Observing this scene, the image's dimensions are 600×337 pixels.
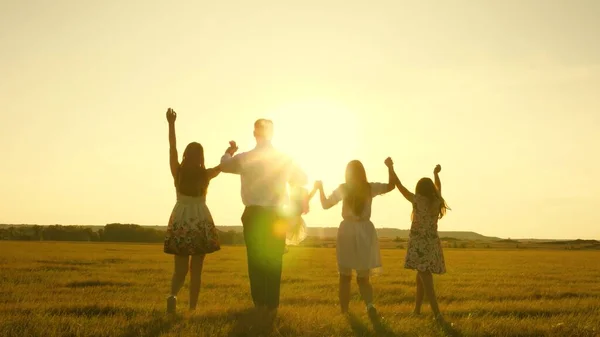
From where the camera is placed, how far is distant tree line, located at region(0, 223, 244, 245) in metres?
90.0

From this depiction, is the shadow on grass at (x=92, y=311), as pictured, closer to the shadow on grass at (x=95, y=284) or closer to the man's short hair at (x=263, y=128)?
the man's short hair at (x=263, y=128)

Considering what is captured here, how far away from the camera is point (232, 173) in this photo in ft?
27.3

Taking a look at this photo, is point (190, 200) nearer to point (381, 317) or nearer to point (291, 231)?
point (291, 231)

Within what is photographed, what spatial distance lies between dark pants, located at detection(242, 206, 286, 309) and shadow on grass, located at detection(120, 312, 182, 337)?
1112mm

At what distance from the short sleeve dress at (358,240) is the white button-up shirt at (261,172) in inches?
53.5

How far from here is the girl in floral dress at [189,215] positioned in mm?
8438

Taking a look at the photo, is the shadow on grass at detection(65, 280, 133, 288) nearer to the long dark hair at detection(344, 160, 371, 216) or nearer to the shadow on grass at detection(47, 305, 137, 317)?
the shadow on grass at detection(47, 305, 137, 317)

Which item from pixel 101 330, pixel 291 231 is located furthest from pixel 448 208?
pixel 101 330

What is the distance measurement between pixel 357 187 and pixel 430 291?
6.44ft

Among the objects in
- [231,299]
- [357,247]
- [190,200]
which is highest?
[190,200]

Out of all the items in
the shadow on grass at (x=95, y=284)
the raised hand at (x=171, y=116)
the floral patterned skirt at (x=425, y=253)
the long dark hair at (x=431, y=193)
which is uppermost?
the raised hand at (x=171, y=116)

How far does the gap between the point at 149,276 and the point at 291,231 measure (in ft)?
41.1

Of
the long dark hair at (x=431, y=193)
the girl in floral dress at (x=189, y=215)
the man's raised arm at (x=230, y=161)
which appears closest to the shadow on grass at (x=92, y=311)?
the girl in floral dress at (x=189, y=215)

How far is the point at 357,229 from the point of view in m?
9.23
